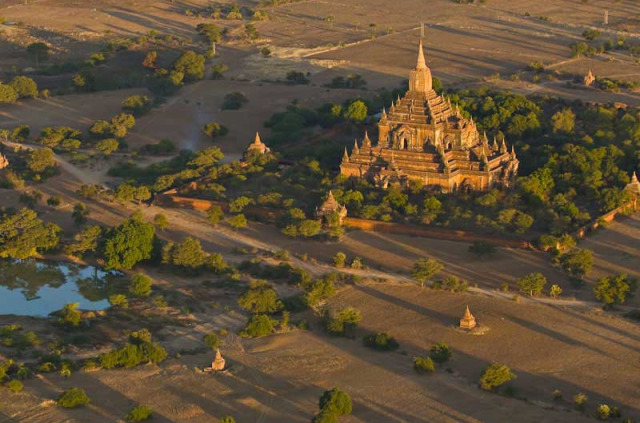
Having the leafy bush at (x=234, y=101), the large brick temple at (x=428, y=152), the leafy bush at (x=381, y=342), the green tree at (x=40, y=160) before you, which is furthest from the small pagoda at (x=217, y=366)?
the leafy bush at (x=234, y=101)

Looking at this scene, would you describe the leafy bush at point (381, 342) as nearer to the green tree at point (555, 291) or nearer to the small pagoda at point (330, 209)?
the green tree at point (555, 291)

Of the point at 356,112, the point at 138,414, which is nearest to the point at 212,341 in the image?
the point at 138,414

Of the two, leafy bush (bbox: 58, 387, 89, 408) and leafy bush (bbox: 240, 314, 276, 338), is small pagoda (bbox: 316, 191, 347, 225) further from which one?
leafy bush (bbox: 58, 387, 89, 408)

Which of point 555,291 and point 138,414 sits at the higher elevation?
point 555,291

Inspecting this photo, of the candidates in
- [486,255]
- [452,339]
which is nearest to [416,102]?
[486,255]

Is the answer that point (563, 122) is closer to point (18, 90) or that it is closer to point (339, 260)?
point (339, 260)

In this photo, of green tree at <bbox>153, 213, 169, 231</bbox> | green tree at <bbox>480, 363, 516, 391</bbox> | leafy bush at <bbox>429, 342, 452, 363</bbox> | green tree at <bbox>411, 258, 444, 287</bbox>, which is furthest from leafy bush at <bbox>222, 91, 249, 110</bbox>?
green tree at <bbox>480, 363, 516, 391</bbox>

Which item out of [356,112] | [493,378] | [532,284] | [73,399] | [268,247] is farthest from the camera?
[356,112]
